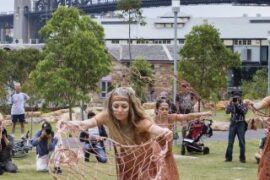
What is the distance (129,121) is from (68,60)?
745 inches

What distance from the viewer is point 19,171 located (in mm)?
12508

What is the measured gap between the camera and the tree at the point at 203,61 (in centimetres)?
2845

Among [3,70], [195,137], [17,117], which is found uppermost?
[3,70]

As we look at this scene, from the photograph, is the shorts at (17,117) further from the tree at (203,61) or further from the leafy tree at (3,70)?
the leafy tree at (3,70)

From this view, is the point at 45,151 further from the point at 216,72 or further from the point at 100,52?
the point at 216,72

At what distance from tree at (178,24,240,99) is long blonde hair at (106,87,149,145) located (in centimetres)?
2244

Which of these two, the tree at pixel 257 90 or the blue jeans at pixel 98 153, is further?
the tree at pixel 257 90

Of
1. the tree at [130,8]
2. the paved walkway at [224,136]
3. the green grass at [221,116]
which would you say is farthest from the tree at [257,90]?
the paved walkway at [224,136]

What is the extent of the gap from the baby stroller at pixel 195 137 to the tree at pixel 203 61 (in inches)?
487

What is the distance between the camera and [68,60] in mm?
24312

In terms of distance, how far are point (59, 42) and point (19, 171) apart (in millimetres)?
12272

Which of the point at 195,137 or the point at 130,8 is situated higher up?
the point at 130,8

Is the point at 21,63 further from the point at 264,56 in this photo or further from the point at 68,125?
the point at 264,56

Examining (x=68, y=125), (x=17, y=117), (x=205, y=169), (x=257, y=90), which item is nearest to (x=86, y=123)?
(x=68, y=125)
